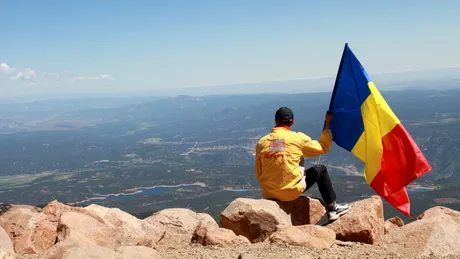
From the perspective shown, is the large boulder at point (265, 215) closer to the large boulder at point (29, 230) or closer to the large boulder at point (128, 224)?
the large boulder at point (128, 224)

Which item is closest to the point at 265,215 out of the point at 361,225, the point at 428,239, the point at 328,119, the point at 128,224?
the point at 361,225

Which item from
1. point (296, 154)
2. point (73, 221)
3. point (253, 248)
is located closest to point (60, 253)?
point (73, 221)

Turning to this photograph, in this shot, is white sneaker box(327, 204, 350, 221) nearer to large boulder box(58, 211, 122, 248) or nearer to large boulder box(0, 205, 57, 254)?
large boulder box(58, 211, 122, 248)

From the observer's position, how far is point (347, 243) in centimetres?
938

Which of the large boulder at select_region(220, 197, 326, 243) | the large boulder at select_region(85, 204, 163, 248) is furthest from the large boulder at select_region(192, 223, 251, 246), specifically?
the large boulder at select_region(85, 204, 163, 248)

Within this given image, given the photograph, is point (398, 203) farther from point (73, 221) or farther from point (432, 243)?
point (73, 221)

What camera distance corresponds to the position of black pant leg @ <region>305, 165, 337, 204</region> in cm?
1110

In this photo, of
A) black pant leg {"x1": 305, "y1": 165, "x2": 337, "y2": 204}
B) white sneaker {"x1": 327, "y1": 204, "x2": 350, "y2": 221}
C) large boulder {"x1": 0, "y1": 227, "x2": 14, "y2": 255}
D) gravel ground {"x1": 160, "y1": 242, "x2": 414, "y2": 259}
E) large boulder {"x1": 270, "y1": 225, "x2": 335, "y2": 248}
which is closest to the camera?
gravel ground {"x1": 160, "y1": 242, "x2": 414, "y2": 259}

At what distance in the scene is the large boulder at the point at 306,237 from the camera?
886 cm

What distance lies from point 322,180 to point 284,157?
1.70 m

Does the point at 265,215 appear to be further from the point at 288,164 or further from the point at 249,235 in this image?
the point at 288,164

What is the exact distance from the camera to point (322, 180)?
11.3 meters

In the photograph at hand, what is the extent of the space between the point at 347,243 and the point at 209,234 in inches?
136

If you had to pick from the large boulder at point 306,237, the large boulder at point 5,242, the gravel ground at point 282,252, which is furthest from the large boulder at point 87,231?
the large boulder at point 306,237
